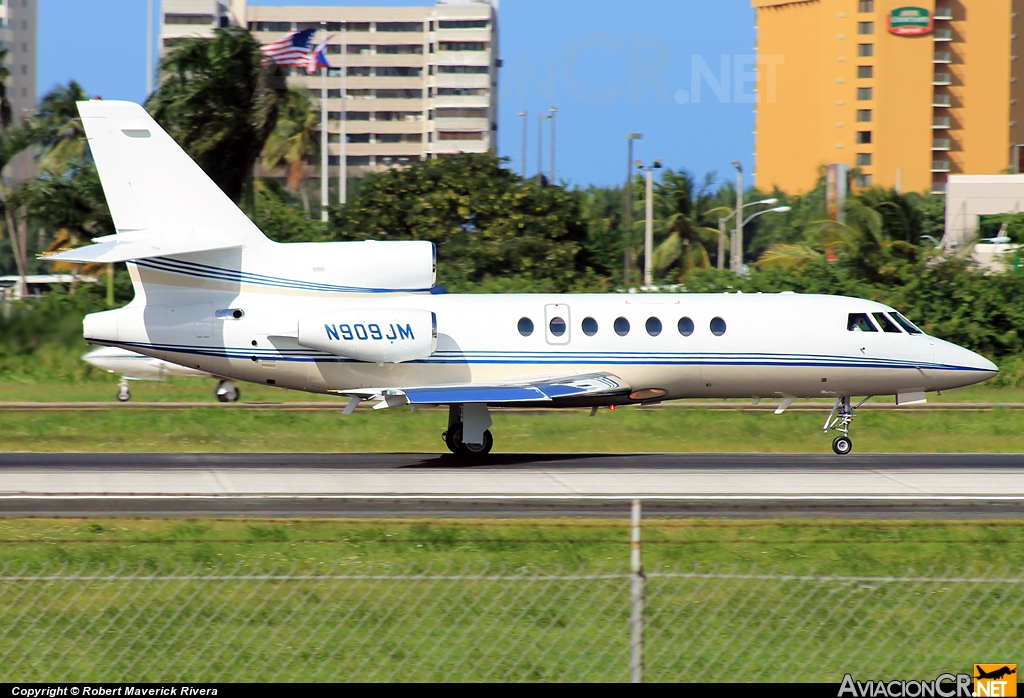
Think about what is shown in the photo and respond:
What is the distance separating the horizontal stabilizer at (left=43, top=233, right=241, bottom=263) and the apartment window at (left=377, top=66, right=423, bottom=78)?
422 ft

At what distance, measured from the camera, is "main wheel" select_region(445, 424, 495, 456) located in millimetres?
22625

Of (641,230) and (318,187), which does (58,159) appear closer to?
(641,230)

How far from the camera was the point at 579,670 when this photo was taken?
355 inches

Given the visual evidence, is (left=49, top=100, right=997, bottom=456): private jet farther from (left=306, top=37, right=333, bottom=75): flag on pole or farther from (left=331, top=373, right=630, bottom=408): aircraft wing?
(left=306, top=37, right=333, bottom=75): flag on pole

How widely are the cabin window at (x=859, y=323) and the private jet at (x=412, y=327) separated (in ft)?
0.12

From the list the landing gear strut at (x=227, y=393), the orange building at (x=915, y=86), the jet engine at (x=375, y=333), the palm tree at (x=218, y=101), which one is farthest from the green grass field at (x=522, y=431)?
the orange building at (x=915, y=86)

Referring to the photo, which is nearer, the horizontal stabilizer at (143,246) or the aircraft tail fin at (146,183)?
the horizontal stabilizer at (143,246)

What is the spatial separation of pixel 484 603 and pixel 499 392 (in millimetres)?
10648

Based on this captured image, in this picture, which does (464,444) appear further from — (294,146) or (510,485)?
(294,146)

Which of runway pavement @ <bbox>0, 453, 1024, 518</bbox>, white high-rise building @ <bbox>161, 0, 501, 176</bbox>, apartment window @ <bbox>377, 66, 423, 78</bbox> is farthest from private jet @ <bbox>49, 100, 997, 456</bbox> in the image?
apartment window @ <bbox>377, 66, 423, 78</bbox>

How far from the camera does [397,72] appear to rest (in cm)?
14700

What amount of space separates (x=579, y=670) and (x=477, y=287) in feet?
120

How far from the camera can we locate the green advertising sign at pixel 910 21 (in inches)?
4264

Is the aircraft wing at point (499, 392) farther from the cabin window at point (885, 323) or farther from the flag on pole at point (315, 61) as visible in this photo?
the flag on pole at point (315, 61)
